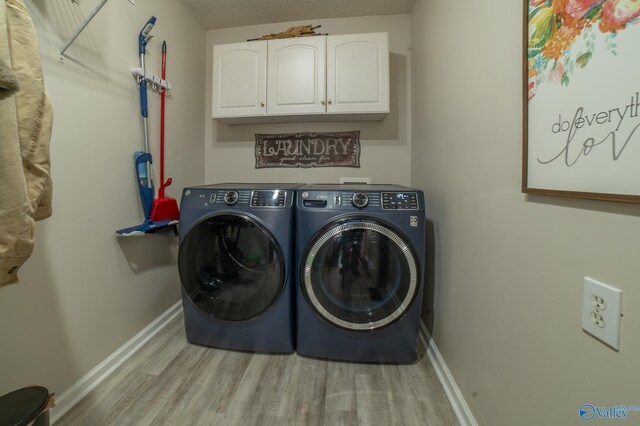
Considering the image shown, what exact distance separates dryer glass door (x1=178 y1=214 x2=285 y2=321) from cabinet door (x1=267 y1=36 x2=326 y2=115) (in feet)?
3.26

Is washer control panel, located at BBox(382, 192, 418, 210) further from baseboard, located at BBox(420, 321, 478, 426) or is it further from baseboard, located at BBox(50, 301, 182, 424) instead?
baseboard, located at BBox(50, 301, 182, 424)

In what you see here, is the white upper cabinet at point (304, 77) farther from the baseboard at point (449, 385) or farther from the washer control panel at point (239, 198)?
the baseboard at point (449, 385)

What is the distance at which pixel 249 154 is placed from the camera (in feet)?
7.33

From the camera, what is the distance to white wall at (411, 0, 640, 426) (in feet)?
1.63

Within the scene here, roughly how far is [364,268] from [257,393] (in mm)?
785

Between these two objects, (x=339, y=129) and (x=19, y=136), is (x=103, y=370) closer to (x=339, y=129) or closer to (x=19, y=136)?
(x=19, y=136)

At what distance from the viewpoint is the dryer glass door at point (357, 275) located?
4.13ft

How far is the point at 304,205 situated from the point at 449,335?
3.20 feet

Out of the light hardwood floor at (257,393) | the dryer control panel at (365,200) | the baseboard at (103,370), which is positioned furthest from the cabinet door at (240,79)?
the light hardwood floor at (257,393)

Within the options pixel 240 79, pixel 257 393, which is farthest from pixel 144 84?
pixel 257 393

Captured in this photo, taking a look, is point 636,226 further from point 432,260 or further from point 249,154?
point 249,154

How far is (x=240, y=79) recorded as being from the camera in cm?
186

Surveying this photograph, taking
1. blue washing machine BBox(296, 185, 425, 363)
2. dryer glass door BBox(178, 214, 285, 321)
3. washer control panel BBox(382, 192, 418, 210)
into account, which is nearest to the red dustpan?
dryer glass door BBox(178, 214, 285, 321)

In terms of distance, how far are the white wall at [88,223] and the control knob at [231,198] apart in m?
0.58
